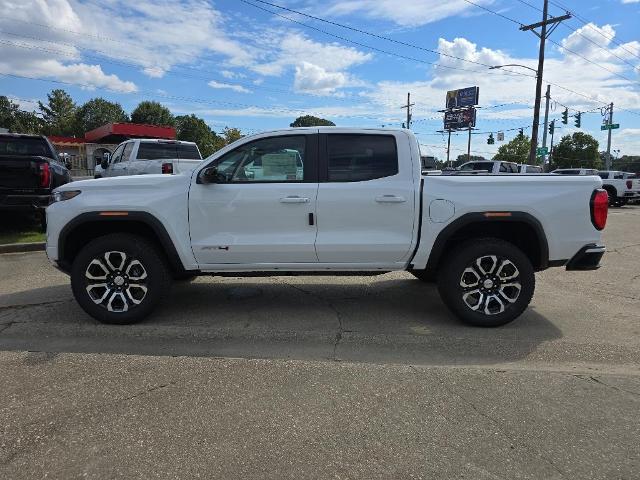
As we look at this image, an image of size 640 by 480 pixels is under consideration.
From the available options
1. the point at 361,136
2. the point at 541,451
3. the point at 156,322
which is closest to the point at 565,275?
the point at 361,136

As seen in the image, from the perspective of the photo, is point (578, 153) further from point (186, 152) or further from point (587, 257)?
point (587, 257)

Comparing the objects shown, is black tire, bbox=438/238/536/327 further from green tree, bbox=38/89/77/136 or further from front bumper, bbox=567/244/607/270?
green tree, bbox=38/89/77/136

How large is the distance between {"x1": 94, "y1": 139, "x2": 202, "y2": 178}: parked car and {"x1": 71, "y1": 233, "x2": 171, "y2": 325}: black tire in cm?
700

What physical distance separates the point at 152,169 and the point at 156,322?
7.82 metres

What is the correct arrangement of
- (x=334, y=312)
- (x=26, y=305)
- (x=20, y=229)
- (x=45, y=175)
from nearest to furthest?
(x=334, y=312)
(x=26, y=305)
(x=45, y=175)
(x=20, y=229)

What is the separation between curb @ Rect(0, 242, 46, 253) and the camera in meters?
8.43

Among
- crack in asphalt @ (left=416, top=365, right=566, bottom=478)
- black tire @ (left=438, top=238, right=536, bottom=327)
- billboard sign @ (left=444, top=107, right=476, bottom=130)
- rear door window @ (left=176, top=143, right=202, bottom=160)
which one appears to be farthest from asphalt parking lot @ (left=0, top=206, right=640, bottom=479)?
billboard sign @ (left=444, top=107, right=476, bottom=130)

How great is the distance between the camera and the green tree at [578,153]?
8981 cm

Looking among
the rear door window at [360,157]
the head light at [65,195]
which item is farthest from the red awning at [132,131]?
the rear door window at [360,157]

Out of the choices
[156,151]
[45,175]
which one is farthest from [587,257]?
[156,151]

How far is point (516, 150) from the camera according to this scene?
91562 mm

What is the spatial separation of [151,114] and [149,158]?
→ 8297cm

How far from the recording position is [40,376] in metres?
3.67

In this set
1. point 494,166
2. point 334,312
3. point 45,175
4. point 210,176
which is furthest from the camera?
point 494,166
